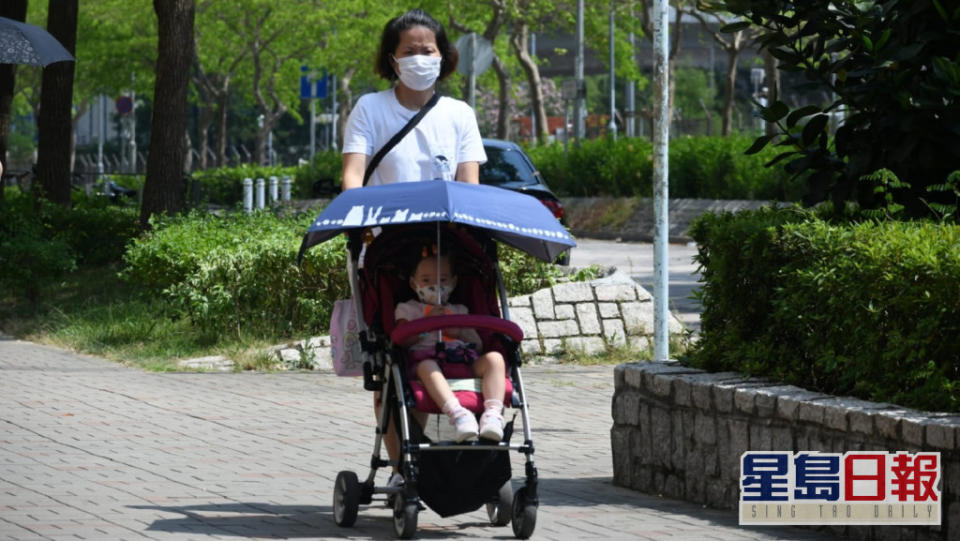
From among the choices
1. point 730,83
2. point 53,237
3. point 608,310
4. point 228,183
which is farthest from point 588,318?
point 228,183

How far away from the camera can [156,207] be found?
60.6 ft

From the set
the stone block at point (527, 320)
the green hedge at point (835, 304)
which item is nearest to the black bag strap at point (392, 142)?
the green hedge at point (835, 304)

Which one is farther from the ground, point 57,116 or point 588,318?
point 57,116

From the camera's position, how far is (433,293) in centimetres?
664

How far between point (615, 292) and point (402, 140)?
657 centimetres

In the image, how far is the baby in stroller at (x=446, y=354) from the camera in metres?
6.23

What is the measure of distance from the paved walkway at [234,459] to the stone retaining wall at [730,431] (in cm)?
16

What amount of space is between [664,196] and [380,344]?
415 cm

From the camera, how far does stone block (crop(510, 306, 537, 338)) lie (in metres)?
13.0

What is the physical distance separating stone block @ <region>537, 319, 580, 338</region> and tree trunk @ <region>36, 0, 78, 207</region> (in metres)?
10.1

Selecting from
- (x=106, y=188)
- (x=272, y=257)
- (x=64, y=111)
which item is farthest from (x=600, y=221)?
(x=272, y=257)

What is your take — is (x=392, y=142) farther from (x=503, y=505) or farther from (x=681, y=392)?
(x=681, y=392)

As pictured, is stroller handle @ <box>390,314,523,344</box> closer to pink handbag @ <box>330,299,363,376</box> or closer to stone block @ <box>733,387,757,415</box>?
pink handbag @ <box>330,299,363,376</box>

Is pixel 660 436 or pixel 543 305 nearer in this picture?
pixel 660 436
